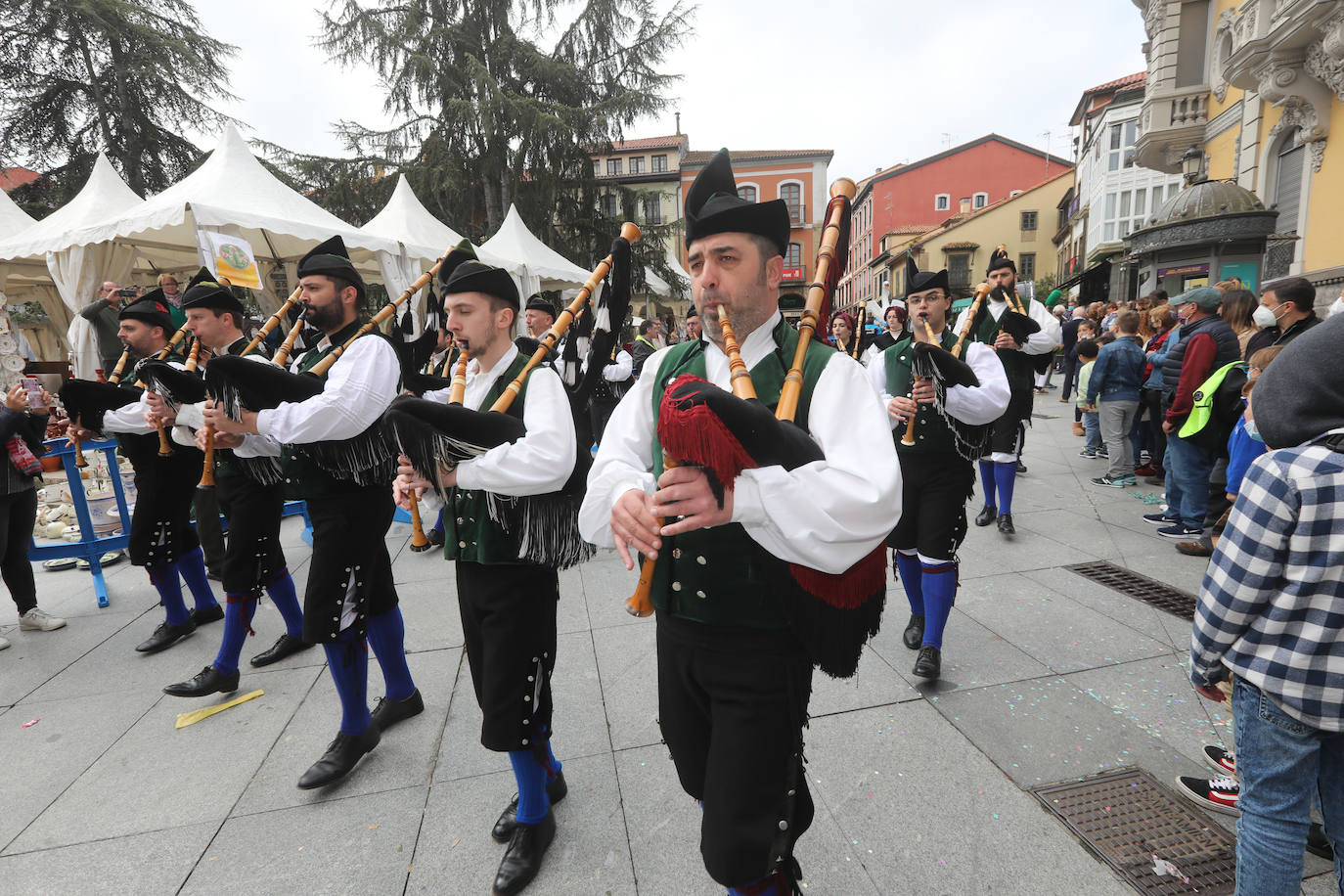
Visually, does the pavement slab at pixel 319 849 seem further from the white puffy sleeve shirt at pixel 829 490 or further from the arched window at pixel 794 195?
the arched window at pixel 794 195

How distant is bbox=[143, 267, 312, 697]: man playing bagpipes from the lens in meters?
3.39

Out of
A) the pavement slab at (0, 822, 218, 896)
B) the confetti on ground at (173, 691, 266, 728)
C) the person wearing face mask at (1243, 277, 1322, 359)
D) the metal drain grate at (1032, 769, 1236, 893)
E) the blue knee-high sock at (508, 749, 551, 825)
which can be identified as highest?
the person wearing face mask at (1243, 277, 1322, 359)

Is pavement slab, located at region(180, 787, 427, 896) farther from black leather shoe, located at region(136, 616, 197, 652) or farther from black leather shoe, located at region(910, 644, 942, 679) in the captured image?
black leather shoe, located at region(910, 644, 942, 679)

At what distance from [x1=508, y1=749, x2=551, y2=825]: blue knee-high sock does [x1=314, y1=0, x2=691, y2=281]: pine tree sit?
1536 centimetres

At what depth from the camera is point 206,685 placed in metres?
3.46

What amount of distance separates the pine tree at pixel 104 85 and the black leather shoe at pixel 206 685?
20.0m

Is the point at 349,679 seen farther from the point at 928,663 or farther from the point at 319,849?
the point at 928,663

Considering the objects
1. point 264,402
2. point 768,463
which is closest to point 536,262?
point 264,402

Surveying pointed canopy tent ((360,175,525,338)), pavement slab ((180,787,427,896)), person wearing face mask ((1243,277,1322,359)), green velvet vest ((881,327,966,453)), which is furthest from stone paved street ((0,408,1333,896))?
pointed canopy tent ((360,175,525,338))

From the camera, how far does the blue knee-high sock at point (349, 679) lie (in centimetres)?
283

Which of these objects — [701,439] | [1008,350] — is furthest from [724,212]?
[1008,350]

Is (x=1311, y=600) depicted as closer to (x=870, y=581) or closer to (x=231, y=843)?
(x=870, y=581)

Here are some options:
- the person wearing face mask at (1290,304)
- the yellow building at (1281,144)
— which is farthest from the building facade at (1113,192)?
the person wearing face mask at (1290,304)

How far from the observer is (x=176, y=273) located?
10828mm
